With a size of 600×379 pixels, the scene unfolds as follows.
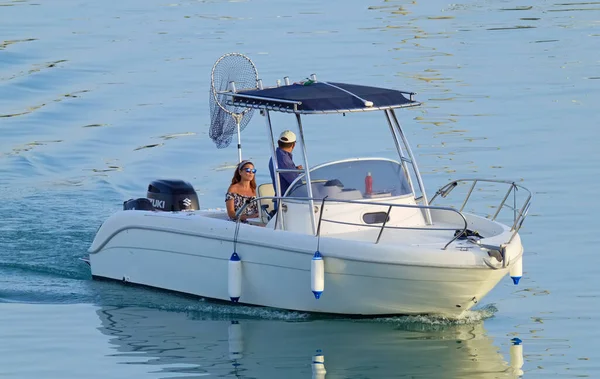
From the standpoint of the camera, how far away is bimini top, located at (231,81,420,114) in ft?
45.3

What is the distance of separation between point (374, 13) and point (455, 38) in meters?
4.57

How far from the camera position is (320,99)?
1391 cm

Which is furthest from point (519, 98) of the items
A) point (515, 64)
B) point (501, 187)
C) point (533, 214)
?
point (533, 214)

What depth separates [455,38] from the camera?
33250 millimetres

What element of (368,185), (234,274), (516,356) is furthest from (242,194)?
(516,356)

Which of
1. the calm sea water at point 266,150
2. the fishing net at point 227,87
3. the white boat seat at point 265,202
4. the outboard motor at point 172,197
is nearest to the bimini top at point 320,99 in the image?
the white boat seat at point 265,202

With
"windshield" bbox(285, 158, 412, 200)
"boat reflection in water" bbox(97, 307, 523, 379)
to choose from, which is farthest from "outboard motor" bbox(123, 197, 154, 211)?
"windshield" bbox(285, 158, 412, 200)

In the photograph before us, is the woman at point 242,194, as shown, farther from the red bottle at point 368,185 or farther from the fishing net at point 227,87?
the red bottle at point 368,185

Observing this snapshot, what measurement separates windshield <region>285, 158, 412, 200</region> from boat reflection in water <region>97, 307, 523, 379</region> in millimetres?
1392

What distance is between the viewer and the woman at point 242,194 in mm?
14875

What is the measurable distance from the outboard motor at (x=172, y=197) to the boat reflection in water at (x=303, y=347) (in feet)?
5.62

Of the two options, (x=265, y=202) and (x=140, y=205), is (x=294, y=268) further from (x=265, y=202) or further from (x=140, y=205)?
(x=140, y=205)

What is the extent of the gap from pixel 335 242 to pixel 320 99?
1.55 meters

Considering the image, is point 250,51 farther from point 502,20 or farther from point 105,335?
point 105,335
